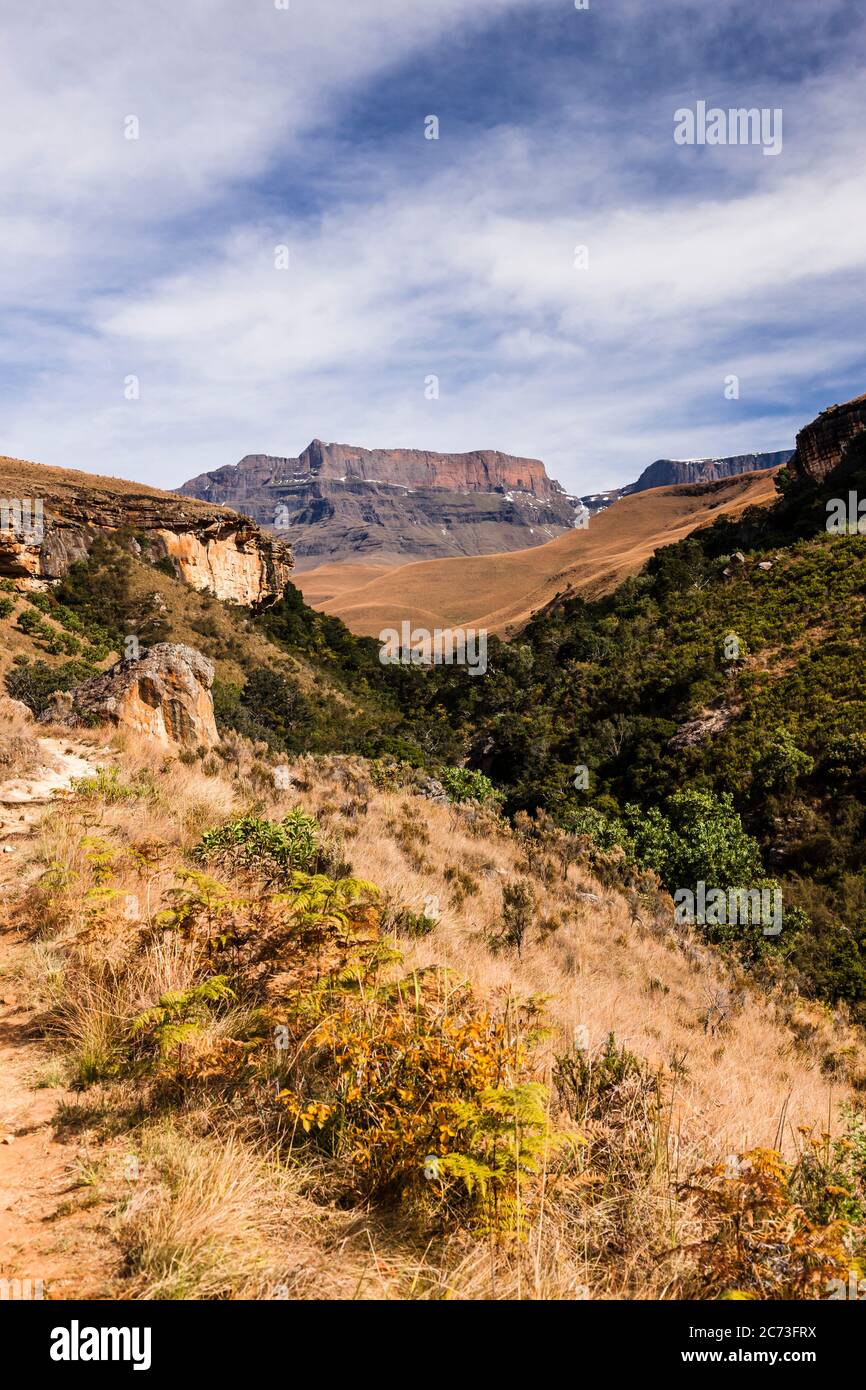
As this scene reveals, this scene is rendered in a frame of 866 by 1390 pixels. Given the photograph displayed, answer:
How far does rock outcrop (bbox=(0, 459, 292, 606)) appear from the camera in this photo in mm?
38938

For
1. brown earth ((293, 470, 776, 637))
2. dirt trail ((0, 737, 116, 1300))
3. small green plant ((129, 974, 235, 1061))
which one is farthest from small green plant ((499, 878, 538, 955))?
brown earth ((293, 470, 776, 637))

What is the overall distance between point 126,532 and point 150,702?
36743 millimetres

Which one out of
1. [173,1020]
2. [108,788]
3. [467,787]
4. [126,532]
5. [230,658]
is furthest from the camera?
[126,532]

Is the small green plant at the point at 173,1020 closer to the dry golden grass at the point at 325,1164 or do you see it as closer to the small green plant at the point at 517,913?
the dry golden grass at the point at 325,1164

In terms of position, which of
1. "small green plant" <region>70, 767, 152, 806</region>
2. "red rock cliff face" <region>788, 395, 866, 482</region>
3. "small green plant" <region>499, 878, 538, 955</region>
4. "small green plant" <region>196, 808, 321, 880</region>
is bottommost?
"small green plant" <region>499, 878, 538, 955</region>

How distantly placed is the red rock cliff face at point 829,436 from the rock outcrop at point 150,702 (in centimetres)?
4720

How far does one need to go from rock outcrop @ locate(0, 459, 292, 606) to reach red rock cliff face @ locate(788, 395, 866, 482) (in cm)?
3933

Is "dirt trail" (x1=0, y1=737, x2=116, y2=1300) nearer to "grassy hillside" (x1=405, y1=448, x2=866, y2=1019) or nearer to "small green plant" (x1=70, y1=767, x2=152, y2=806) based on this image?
"small green plant" (x1=70, y1=767, x2=152, y2=806)

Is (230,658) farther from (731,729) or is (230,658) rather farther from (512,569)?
(512,569)

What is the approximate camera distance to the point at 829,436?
47250 millimetres

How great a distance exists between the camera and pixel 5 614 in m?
33.7

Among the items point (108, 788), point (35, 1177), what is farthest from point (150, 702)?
point (35, 1177)

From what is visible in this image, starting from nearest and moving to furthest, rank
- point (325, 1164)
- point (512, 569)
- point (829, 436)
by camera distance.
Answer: point (325, 1164) < point (829, 436) < point (512, 569)

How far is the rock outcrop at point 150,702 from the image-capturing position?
12.9m
